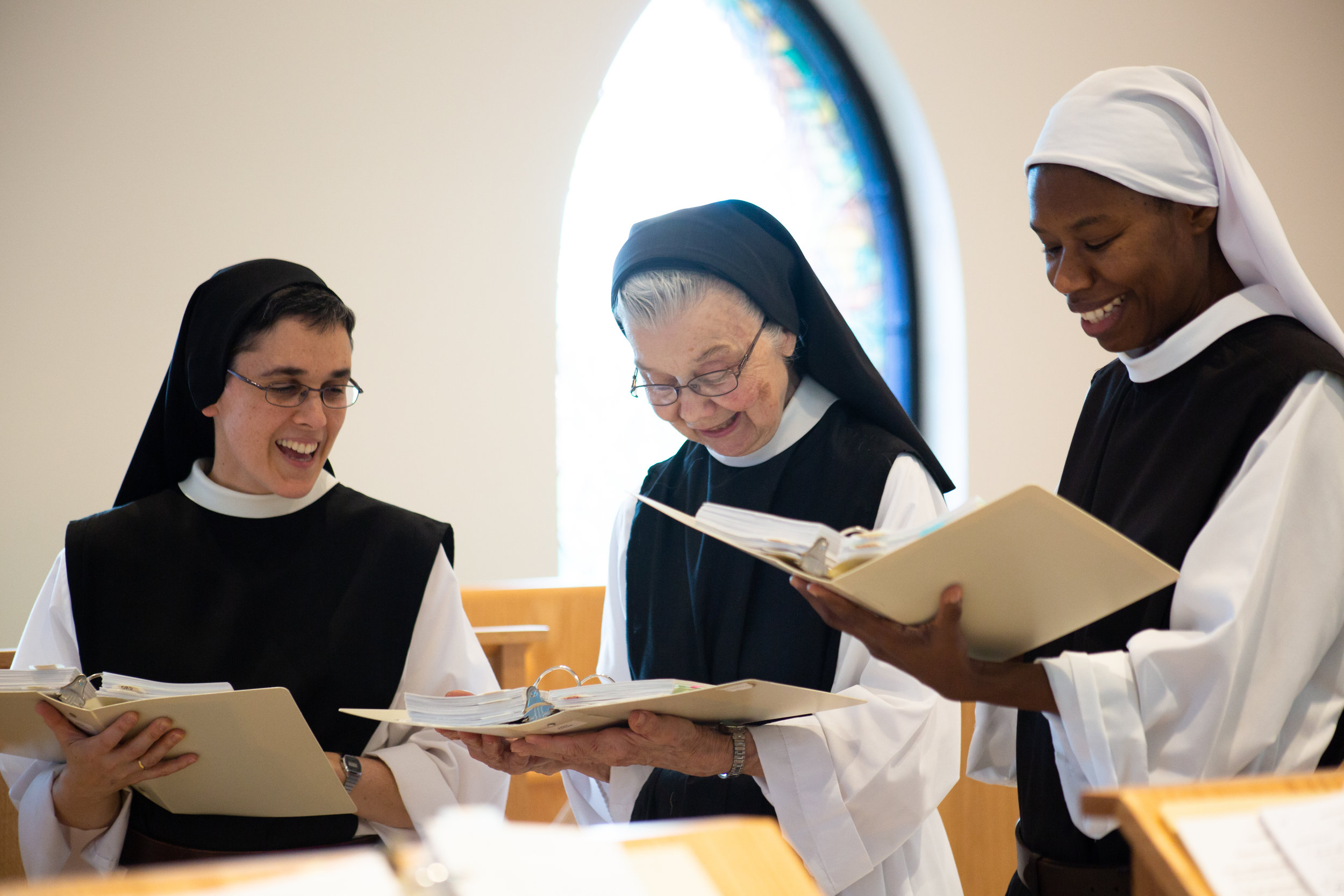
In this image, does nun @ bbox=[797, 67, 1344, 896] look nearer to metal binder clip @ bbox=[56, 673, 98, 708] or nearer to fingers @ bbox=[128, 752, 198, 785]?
fingers @ bbox=[128, 752, 198, 785]

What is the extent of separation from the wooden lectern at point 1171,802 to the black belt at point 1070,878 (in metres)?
0.73

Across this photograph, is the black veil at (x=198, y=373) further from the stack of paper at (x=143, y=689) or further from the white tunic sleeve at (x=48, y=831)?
the stack of paper at (x=143, y=689)

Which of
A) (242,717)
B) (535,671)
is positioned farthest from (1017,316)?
(242,717)

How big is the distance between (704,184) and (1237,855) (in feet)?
16.2

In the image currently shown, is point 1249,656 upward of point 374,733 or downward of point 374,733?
upward

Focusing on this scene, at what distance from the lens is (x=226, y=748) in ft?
6.88

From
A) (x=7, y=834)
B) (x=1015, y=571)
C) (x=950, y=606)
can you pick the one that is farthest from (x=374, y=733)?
(x=1015, y=571)

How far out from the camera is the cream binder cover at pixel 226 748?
6.40ft

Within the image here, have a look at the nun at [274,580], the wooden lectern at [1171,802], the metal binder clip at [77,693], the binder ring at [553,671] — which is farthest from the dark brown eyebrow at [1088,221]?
the metal binder clip at [77,693]

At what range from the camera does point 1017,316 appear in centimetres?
557

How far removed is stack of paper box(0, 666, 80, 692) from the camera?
200cm

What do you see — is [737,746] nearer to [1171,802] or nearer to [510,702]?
[510,702]

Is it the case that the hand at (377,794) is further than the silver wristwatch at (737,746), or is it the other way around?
the hand at (377,794)

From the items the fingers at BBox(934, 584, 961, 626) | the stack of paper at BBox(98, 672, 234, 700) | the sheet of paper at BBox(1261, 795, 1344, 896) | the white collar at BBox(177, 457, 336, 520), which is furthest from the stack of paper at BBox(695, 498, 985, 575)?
the white collar at BBox(177, 457, 336, 520)
